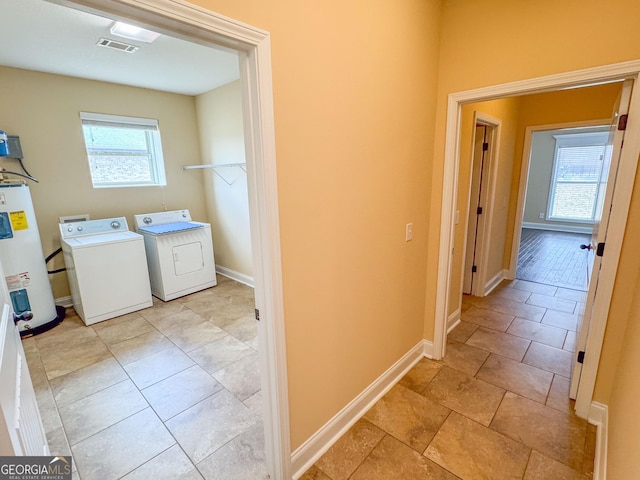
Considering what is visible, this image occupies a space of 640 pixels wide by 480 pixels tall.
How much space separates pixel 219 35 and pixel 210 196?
3950 mm

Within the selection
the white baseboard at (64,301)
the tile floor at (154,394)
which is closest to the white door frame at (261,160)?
the tile floor at (154,394)

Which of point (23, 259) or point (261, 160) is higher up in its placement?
point (261, 160)

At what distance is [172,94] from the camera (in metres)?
4.32

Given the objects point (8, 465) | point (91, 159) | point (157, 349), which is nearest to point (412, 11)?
point (8, 465)

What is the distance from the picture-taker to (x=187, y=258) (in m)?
4.02

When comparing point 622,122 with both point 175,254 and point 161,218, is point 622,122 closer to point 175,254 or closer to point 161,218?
point 175,254

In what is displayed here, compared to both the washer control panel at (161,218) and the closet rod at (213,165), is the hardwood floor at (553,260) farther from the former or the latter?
the washer control panel at (161,218)

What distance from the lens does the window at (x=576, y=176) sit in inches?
290

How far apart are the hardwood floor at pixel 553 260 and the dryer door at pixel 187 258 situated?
4629 mm

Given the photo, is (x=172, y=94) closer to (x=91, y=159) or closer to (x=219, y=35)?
(x=91, y=159)

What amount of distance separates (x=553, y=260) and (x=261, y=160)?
6180 millimetres

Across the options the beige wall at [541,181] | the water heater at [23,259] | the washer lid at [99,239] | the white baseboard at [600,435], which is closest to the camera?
the white baseboard at [600,435]

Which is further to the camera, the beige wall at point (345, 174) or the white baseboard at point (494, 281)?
the white baseboard at point (494, 281)

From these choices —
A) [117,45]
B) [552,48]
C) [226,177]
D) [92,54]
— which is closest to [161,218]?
[226,177]
